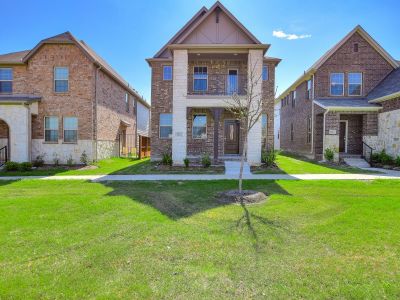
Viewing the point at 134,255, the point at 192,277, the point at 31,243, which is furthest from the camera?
the point at 31,243

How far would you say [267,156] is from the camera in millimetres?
14305

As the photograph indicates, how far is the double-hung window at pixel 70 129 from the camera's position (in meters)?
16.4

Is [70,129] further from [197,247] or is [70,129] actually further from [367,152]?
[367,152]

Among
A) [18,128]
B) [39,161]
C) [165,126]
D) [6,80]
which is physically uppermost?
[6,80]

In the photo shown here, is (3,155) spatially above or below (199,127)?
below

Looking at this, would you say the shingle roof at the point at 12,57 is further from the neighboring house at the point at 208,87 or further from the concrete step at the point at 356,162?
the concrete step at the point at 356,162

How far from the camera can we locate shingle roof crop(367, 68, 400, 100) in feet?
52.6

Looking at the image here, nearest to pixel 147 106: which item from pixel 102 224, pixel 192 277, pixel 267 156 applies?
pixel 267 156

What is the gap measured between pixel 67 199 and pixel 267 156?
1033cm

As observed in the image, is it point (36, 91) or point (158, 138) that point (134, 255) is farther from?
point (36, 91)

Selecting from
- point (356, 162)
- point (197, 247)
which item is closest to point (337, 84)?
point (356, 162)

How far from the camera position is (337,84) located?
1927 centimetres

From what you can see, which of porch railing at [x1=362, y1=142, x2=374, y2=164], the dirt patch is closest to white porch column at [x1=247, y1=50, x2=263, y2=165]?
the dirt patch

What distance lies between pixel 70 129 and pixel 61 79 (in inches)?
127
